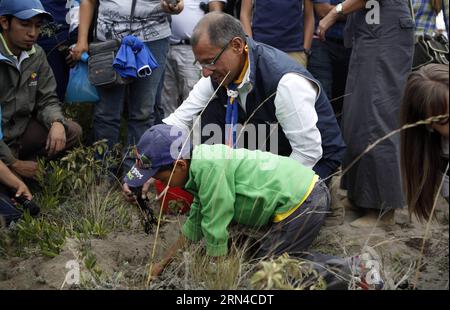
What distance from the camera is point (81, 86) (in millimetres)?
5098

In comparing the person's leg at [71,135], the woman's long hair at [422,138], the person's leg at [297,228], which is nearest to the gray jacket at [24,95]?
the person's leg at [71,135]

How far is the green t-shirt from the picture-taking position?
11.0ft

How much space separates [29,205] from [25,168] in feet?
1.54

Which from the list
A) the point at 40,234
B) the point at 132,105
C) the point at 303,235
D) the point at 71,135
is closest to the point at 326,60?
the point at 132,105

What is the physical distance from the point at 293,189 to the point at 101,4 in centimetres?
227

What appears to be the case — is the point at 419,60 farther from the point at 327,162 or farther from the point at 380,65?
the point at 327,162

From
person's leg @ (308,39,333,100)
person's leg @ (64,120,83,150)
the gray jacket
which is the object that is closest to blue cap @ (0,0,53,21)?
the gray jacket

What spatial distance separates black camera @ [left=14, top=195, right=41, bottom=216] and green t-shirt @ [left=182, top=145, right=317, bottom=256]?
4.12ft

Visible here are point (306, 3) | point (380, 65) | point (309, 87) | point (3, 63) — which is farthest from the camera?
point (306, 3)

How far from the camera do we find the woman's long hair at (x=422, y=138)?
2943mm

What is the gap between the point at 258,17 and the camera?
5348 mm

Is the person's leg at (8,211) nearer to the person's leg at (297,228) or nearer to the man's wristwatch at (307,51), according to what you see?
the person's leg at (297,228)

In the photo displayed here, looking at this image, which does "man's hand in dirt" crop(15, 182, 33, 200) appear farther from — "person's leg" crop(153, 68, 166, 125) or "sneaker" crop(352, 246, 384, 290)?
"sneaker" crop(352, 246, 384, 290)

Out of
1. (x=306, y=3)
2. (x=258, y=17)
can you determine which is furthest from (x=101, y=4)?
(x=306, y=3)
